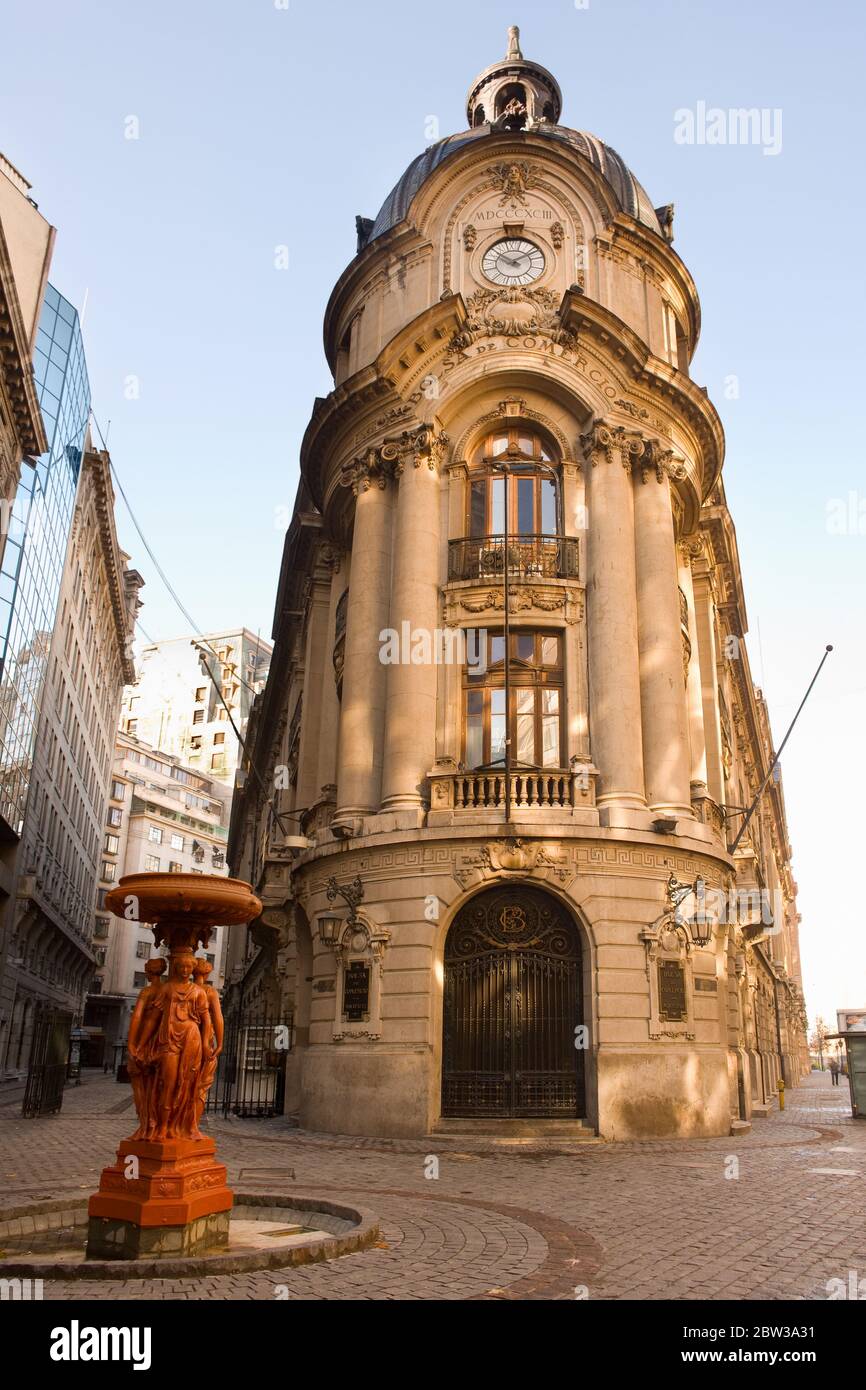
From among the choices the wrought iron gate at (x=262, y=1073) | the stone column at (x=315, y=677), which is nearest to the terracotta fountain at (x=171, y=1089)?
the wrought iron gate at (x=262, y=1073)

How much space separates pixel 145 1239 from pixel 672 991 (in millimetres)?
14027

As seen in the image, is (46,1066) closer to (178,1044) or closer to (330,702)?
(330,702)

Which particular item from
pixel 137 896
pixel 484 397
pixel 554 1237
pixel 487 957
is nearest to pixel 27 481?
pixel 484 397

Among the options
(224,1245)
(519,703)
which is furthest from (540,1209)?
(519,703)

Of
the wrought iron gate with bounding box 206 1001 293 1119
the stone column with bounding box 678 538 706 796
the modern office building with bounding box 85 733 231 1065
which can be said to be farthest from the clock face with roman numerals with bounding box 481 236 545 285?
the modern office building with bounding box 85 733 231 1065

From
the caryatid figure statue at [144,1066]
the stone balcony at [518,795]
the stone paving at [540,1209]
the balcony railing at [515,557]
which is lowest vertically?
the stone paving at [540,1209]

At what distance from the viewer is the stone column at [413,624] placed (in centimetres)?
2205

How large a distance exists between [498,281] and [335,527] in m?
7.40

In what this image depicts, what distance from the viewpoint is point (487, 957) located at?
68.0ft

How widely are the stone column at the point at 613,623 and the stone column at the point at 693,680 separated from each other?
4.57 metres

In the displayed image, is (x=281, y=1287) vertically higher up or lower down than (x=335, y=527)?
lower down

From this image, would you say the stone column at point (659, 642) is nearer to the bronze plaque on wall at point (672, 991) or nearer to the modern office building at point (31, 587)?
the bronze plaque on wall at point (672, 991)

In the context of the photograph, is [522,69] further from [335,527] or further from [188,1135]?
[188,1135]

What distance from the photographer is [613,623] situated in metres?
22.7
